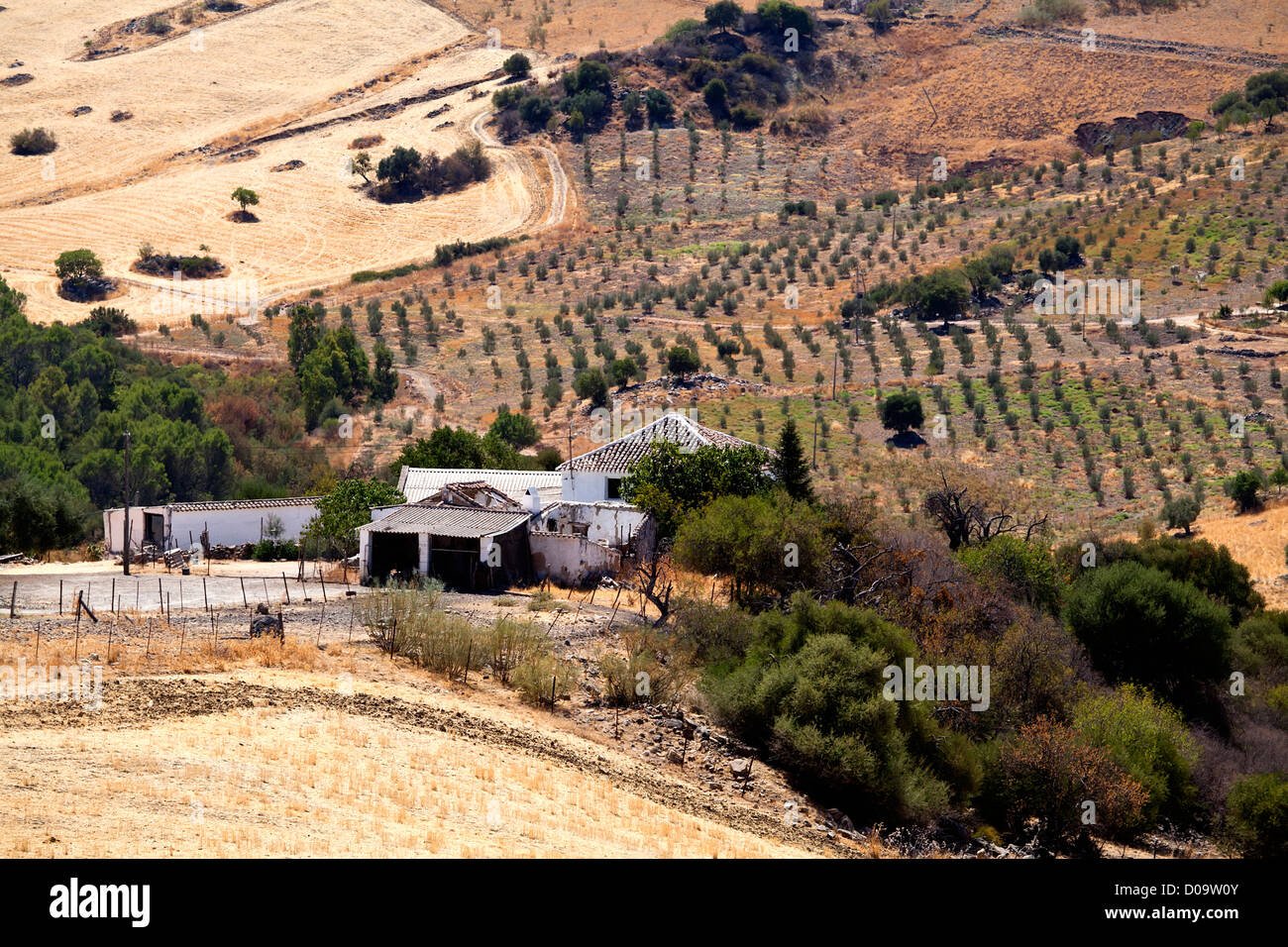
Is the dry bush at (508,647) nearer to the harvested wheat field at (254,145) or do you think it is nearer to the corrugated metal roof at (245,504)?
the corrugated metal roof at (245,504)

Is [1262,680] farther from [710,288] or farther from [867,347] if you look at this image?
[710,288]

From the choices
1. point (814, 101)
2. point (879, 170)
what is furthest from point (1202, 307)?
point (814, 101)

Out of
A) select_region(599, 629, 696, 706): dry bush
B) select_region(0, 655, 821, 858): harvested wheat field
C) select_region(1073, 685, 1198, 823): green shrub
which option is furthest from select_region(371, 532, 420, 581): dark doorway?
select_region(1073, 685, 1198, 823): green shrub

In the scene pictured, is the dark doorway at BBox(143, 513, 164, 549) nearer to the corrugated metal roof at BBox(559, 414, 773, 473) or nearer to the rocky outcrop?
the corrugated metal roof at BBox(559, 414, 773, 473)

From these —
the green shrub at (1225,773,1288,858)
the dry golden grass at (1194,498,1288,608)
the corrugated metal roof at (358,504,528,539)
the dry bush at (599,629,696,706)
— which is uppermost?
the dry bush at (599,629,696,706)

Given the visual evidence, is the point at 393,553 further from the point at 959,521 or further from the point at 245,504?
the point at 959,521

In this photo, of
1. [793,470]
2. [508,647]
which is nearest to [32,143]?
[793,470]

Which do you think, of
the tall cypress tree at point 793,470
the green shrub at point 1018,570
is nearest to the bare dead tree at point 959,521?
the green shrub at point 1018,570
